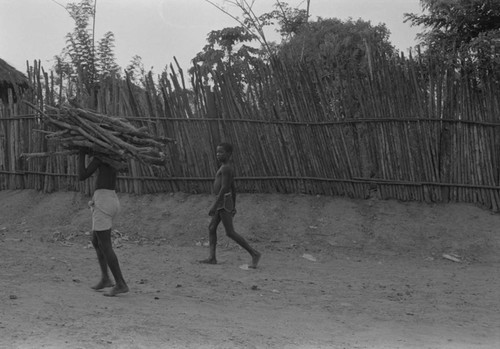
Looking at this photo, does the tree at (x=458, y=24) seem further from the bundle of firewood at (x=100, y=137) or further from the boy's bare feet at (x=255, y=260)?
the bundle of firewood at (x=100, y=137)

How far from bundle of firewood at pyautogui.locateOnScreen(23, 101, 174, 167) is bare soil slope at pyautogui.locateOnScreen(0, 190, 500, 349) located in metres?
1.16

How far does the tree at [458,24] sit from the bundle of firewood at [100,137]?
21.9 ft

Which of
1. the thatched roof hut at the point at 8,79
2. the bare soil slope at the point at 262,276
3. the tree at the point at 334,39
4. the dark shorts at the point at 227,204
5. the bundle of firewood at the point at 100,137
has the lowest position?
the bare soil slope at the point at 262,276

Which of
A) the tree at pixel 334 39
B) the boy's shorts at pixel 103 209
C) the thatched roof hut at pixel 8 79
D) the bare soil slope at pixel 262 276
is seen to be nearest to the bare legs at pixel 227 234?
the bare soil slope at pixel 262 276

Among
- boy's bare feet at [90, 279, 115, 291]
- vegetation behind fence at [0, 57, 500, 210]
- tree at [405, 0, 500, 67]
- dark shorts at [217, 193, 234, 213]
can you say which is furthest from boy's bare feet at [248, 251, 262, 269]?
tree at [405, 0, 500, 67]

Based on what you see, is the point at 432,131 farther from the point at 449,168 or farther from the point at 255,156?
the point at 255,156

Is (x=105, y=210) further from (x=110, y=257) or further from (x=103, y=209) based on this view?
(x=110, y=257)

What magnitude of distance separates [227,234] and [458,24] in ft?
22.5

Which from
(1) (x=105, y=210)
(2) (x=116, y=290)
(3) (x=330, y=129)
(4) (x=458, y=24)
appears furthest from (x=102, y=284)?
(4) (x=458, y=24)

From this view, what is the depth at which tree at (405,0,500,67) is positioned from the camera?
37.0 ft

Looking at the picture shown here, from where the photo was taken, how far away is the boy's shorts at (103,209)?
548 cm

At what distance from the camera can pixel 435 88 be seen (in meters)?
9.14

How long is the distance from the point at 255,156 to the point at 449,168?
2726mm

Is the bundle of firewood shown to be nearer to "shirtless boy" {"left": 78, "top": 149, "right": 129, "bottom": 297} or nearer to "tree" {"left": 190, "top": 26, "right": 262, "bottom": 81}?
"shirtless boy" {"left": 78, "top": 149, "right": 129, "bottom": 297}
